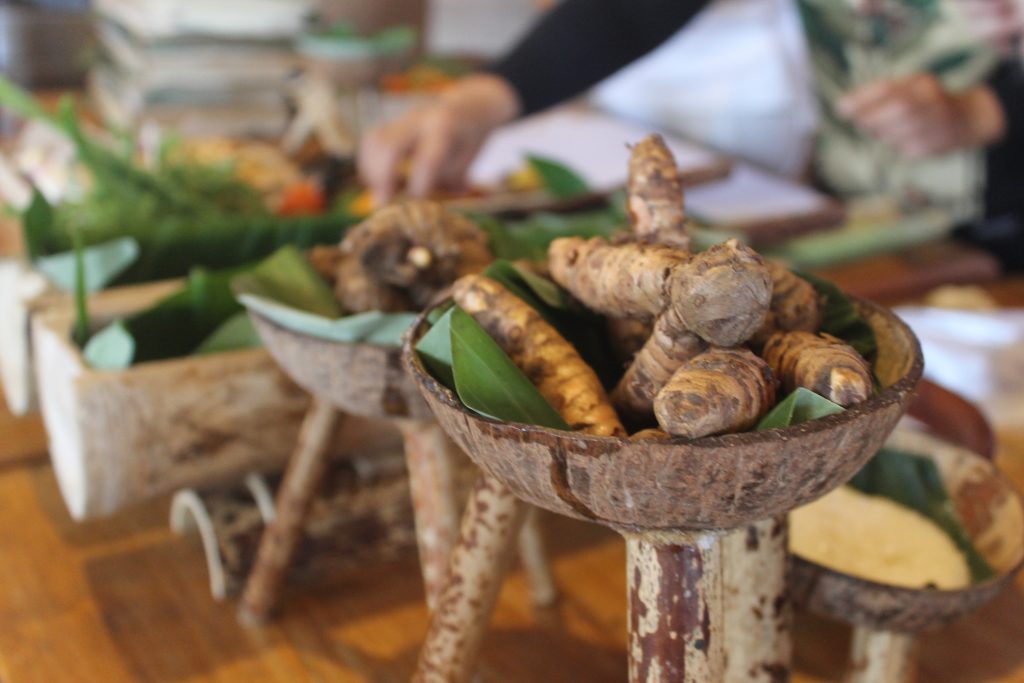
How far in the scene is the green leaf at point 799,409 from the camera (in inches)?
18.4

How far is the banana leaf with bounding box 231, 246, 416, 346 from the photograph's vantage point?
70 cm

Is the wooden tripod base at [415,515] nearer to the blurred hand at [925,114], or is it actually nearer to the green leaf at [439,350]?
the green leaf at [439,350]

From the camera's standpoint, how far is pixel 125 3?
2389 millimetres

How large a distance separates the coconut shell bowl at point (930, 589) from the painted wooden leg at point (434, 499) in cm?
26

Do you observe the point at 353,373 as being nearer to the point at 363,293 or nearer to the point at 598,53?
the point at 363,293

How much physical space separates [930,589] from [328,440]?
485 millimetres

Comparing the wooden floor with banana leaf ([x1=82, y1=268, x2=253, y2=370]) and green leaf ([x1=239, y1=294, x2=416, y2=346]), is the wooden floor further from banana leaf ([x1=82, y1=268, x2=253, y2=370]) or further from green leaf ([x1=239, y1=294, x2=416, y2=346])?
green leaf ([x1=239, y1=294, x2=416, y2=346])

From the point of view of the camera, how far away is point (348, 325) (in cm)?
69

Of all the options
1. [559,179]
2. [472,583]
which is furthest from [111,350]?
[559,179]

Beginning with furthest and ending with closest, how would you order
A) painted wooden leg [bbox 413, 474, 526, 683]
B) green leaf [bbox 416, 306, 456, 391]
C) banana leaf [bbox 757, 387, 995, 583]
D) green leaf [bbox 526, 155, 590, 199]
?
green leaf [bbox 526, 155, 590, 199] < banana leaf [bbox 757, 387, 995, 583] < painted wooden leg [bbox 413, 474, 526, 683] < green leaf [bbox 416, 306, 456, 391]

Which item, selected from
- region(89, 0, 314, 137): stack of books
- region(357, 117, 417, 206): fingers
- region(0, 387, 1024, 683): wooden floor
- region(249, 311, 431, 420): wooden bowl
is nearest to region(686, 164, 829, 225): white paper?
region(357, 117, 417, 206): fingers

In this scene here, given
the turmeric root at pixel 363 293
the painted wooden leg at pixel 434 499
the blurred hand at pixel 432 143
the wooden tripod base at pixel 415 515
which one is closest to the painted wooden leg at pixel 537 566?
the wooden tripod base at pixel 415 515

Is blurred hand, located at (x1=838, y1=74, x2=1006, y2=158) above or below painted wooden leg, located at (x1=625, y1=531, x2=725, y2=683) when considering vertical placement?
below

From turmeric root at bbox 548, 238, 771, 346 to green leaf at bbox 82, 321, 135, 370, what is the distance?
47 centimetres
